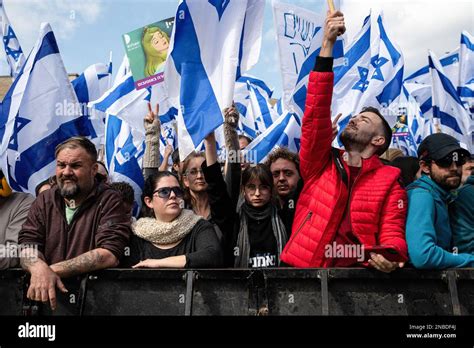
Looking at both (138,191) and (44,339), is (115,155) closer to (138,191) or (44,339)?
(138,191)

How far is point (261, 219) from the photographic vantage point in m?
4.03

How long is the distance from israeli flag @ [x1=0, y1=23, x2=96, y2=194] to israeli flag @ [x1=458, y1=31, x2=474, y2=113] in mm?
5574

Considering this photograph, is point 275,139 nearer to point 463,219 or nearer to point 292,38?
point 292,38

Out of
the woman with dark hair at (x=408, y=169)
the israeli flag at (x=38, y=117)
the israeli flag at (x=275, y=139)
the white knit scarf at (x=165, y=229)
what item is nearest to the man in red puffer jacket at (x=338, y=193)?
the white knit scarf at (x=165, y=229)

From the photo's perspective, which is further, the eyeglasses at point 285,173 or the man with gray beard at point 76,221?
the eyeglasses at point 285,173

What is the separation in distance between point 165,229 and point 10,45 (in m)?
5.39

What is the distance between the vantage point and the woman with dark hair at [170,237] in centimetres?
343

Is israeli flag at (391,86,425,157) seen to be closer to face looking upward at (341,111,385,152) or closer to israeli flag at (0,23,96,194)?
israeli flag at (0,23,96,194)

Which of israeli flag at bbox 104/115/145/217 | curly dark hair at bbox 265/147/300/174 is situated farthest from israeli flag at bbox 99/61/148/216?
curly dark hair at bbox 265/147/300/174

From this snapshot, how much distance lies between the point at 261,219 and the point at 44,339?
175cm

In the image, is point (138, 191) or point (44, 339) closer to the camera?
Result: point (44, 339)

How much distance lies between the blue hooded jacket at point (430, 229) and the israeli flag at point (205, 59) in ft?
5.46

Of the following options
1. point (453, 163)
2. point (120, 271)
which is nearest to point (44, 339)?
point (120, 271)

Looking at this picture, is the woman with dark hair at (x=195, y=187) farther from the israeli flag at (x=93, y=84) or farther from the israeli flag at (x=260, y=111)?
the israeli flag at (x=260, y=111)
